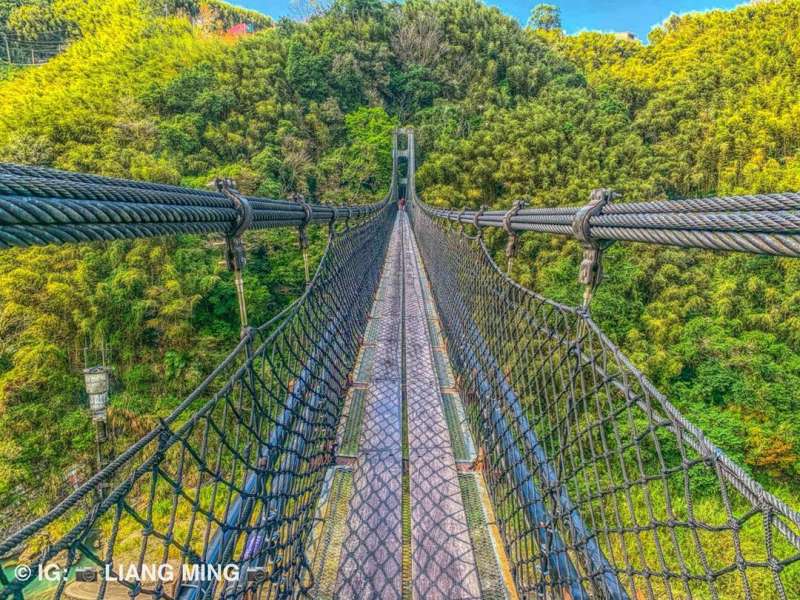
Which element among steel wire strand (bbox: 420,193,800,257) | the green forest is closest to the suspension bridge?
steel wire strand (bbox: 420,193,800,257)

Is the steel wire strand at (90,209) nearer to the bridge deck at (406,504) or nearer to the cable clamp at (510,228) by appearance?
the bridge deck at (406,504)

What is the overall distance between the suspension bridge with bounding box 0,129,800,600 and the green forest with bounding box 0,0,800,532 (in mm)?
6968

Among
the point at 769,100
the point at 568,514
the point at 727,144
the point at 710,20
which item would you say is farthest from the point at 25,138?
the point at 710,20

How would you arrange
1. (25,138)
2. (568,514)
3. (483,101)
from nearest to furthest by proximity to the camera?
1. (568,514)
2. (25,138)
3. (483,101)

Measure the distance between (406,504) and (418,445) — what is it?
0.24 meters

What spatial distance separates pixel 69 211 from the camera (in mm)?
537

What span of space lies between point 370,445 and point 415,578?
46 cm

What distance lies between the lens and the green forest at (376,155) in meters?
6.89

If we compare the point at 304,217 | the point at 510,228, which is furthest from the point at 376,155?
the point at 510,228

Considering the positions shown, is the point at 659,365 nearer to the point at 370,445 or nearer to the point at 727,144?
the point at 370,445

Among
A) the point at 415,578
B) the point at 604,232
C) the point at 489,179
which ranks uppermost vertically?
the point at 489,179

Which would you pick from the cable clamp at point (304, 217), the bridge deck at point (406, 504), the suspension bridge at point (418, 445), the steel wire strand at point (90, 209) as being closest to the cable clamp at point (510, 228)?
the suspension bridge at point (418, 445)

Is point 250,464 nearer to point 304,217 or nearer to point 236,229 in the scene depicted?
point 236,229

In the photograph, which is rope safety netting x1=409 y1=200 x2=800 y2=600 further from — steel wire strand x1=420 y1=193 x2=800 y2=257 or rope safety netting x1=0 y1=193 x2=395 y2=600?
rope safety netting x1=0 y1=193 x2=395 y2=600
